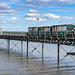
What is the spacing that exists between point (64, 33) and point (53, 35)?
11.2 feet

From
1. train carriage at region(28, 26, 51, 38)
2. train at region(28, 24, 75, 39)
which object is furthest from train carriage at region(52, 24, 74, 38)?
train carriage at region(28, 26, 51, 38)

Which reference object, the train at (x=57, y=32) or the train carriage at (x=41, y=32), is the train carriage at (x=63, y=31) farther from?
the train carriage at (x=41, y=32)

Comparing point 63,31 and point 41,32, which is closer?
point 63,31

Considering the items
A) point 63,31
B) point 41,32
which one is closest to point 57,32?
point 63,31

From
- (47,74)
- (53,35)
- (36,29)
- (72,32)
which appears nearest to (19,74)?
(47,74)

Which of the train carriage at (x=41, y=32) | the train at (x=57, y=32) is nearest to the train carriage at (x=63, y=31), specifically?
the train at (x=57, y=32)

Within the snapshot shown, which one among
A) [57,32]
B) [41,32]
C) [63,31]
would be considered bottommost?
[41,32]

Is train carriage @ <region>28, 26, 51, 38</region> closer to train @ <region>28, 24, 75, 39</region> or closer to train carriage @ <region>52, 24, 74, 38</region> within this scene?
train @ <region>28, 24, 75, 39</region>

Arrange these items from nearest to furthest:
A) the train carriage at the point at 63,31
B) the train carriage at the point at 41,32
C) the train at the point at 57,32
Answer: the train carriage at the point at 63,31 → the train at the point at 57,32 → the train carriage at the point at 41,32

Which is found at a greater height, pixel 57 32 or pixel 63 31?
pixel 63 31

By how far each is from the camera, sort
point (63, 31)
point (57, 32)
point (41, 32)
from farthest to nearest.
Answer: point (41, 32) → point (57, 32) → point (63, 31)

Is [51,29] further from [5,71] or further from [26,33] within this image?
[5,71]

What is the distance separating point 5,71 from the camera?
22.9 m

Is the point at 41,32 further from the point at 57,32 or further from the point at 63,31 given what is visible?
the point at 63,31
